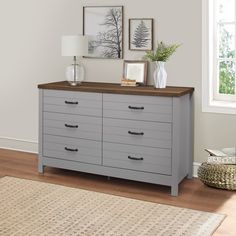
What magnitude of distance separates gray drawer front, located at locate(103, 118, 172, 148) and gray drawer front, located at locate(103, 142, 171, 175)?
0.16 feet

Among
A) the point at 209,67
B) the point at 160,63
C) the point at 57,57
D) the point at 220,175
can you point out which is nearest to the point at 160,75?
the point at 160,63

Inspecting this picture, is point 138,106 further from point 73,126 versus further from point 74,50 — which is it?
point 74,50

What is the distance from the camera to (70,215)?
340 centimetres

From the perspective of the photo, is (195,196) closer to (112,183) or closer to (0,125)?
(112,183)

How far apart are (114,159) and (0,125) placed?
Result: 6.37ft

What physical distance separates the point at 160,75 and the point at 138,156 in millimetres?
730

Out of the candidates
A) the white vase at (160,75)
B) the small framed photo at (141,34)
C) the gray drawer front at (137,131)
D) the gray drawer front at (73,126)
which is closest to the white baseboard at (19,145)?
the gray drawer front at (73,126)

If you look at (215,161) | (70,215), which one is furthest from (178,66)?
(70,215)

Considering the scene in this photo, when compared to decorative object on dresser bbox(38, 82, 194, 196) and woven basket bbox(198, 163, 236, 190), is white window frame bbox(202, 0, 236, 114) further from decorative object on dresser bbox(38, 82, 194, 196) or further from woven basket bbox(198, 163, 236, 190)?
woven basket bbox(198, 163, 236, 190)

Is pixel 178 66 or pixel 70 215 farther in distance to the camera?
pixel 178 66

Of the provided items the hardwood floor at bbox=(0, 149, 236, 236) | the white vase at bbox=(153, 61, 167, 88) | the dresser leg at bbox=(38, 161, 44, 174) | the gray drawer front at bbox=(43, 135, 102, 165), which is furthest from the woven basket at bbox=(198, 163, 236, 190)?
the dresser leg at bbox=(38, 161, 44, 174)

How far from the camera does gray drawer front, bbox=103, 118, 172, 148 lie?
390 cm

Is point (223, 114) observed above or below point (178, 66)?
below

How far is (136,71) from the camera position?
443 cm
